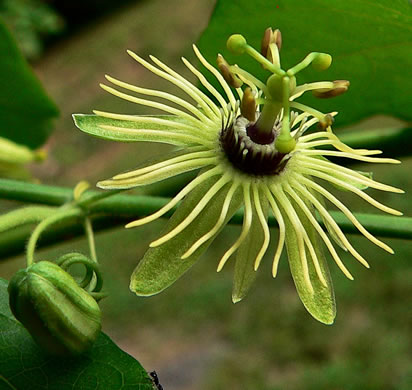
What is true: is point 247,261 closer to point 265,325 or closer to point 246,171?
point 246,171

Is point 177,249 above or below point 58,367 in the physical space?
above

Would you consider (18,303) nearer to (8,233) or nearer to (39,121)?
(8,233)

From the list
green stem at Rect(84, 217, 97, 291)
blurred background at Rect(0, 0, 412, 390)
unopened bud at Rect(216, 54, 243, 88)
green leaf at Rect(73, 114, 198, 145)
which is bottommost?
blurred background at Rect(0, 0, 412, 390)

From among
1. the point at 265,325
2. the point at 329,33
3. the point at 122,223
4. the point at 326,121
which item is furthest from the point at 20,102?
the point at 265,325

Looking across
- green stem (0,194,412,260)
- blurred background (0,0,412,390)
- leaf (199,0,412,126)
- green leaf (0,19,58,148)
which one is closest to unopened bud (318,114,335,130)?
green stem (0,194,412,260)

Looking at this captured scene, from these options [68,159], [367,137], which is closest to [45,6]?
[68,159]

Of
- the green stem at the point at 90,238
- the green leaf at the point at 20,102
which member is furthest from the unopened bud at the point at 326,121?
the green leaf at the point at 20,102

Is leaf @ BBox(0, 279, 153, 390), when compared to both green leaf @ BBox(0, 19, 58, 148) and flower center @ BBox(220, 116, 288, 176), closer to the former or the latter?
flower center @ BBox(220, 116, 288, 176)
